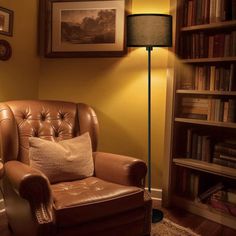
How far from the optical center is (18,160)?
2.08 meters

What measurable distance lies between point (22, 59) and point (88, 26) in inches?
25.3

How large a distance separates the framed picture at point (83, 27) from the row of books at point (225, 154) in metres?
1.14

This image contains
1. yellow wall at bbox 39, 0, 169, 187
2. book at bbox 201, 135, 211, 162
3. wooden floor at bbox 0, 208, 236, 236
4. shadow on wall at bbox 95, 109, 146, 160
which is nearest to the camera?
wooden floor at bbox 0, 208, 236, 236

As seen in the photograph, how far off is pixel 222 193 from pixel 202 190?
0.71 feet

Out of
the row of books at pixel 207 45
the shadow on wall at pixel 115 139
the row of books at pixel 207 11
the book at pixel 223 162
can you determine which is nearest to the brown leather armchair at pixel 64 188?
the shadow on wall at pixel 115 139

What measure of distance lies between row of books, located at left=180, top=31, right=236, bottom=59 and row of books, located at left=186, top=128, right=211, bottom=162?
63 centimetres

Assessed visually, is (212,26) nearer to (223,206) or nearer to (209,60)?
(209,60)

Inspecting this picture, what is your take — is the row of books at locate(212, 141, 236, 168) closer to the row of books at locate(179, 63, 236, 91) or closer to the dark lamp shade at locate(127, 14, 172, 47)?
the row of books at locate(179, 63, 236, 91)

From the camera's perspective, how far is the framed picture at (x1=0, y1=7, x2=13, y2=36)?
233 centimetres

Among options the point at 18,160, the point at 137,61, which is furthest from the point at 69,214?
the point at 137,61

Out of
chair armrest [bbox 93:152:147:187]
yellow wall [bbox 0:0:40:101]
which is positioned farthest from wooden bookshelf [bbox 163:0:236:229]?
yellow wall [bbox 0:0:40:101]

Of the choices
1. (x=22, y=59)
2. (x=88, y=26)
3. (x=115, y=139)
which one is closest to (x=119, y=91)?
(x=115, y=139)

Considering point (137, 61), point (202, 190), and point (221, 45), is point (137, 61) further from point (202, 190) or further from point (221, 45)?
point (202, 190)

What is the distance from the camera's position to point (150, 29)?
2182mm
